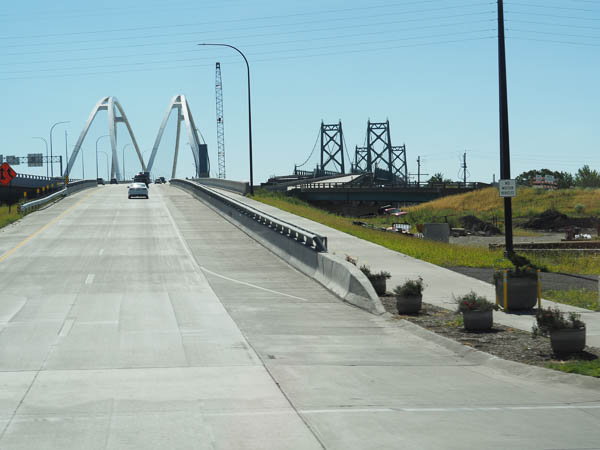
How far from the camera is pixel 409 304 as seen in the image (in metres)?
15.7

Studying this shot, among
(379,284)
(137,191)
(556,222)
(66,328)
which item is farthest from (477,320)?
(556,222)

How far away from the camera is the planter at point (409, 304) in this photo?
15672mm

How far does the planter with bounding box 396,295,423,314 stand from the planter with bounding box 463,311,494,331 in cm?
209

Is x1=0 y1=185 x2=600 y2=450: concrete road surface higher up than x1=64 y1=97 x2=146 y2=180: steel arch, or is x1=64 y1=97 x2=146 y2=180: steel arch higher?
x1=64 y1=97 x2=146 y2=180: steel arch

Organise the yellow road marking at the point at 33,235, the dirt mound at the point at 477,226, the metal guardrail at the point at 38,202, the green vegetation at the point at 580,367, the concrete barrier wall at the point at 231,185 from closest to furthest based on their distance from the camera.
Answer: the green vegetation at the point at 580,367 < the yellow road marking at the point at 33,235 < the metal guardrail at the point at 38,202 < the concrete barrier wall at the point at 231,185 < the dirt mound at the point at 477,226

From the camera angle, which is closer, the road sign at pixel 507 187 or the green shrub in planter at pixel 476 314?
the green shrub in planter at pixel 476 314

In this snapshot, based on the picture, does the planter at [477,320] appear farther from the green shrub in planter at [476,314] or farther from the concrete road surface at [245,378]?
the concrete road surface at [245,378]

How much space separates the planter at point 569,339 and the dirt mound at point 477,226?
171 feet

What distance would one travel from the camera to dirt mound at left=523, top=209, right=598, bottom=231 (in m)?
65.0

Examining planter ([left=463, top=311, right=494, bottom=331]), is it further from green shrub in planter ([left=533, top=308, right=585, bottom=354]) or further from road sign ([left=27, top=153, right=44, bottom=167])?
road sign ([left=27, top=153, right=44, bottom=167])

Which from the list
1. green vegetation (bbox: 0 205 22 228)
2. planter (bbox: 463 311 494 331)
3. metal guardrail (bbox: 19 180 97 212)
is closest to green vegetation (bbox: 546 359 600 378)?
planter (bbox: 463 311 494 331)

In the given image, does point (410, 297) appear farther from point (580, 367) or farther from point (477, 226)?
point (477, 226)

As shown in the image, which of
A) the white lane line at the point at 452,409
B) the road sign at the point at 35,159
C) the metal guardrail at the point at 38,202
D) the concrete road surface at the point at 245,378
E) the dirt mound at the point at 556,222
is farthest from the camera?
the road sign at the point at 35,159

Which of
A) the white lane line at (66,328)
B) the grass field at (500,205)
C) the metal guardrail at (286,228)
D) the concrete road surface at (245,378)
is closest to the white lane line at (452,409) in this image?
the concrete road surface at (245,378)
